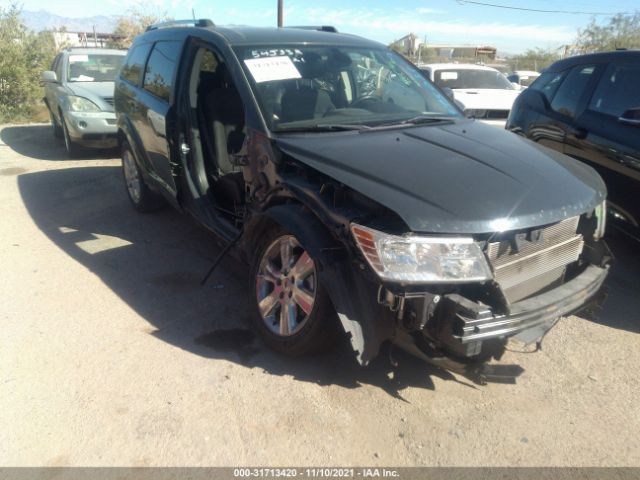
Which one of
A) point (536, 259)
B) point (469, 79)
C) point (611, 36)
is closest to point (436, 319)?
point (536, 259)

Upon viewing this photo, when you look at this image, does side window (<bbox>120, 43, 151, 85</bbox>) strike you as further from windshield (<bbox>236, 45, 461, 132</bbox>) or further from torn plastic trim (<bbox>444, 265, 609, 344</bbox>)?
torn plastic trim (<bbox>444, 265, 609, 344</bbox>)

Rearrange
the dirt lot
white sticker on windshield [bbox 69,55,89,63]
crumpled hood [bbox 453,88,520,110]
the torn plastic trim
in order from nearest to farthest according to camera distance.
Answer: the torn plastic trim < the dirt lot < white sticker on windshield [bbox 69,55,89,63] < crumpled hood [bbox 453,88,520,110]

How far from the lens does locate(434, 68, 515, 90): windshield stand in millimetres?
11406

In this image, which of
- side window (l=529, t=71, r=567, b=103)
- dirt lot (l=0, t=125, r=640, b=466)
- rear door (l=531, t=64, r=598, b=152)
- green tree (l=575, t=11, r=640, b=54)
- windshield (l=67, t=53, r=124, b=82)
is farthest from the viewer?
green tree (l=575, t=11, r=640, b=54)

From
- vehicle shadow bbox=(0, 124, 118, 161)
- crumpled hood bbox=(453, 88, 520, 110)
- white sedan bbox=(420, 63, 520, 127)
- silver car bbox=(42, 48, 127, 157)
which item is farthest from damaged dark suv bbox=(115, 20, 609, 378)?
white sedan bbox=(420, 63, 520, 127)

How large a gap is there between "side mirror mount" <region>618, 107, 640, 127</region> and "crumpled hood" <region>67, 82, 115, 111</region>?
7568 millimetres

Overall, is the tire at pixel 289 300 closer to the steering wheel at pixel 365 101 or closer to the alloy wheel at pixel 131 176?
the steering wheel at pixel 365 101

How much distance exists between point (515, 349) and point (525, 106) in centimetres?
329

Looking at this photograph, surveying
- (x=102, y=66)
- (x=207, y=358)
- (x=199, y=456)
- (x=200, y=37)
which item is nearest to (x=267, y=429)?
(x=199, y=456)

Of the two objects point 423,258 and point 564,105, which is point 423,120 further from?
point 564,105

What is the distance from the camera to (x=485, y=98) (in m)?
10.6

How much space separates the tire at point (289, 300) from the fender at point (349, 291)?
114mm

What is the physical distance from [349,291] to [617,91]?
11.3ft

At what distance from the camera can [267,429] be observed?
2658mm
